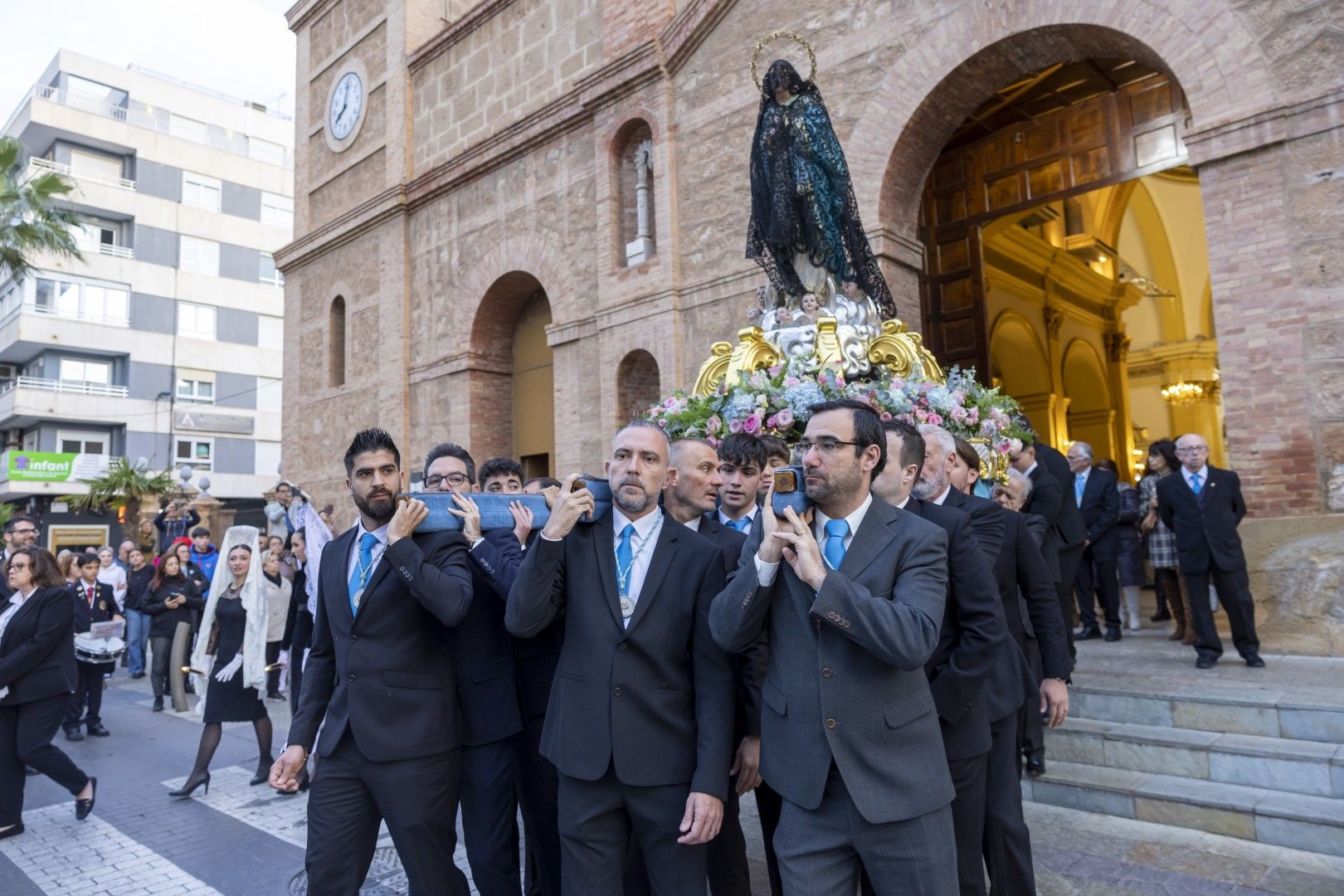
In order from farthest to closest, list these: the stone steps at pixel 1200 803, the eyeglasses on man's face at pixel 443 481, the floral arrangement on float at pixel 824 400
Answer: the floral arrangement on float at pixel 824 400, the eyeglasses on man's face at pixel 443 481, the stone steps at pixel 1200 803

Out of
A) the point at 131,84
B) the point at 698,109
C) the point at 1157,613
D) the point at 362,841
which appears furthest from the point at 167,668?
the point at 131,84

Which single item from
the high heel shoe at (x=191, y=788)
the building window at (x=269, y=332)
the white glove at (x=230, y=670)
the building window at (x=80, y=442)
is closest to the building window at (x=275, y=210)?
the building window at (x=269, y=332)

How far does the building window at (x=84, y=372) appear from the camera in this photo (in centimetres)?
3297

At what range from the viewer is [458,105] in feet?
57.5

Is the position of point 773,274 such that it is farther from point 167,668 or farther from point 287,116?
point 287,116

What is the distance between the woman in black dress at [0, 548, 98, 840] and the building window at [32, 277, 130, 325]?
105 ft

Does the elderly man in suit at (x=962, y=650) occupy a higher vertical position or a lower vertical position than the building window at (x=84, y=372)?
lower

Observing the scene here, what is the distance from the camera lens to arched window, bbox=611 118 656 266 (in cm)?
1380

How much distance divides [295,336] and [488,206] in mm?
7053

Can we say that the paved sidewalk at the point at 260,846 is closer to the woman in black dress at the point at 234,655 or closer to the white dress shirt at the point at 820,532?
the woman in black dress at the point at 234,655

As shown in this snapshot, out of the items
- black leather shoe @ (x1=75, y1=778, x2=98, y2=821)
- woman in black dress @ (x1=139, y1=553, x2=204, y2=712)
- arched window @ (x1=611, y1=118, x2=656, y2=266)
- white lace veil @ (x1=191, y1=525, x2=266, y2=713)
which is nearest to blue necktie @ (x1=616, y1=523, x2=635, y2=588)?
white lace veil @ (x1=191, y1=525, x2=266, y2=713)

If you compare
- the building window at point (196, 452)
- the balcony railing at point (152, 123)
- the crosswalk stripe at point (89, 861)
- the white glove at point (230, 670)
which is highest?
the balcony railing at point (152, 123)

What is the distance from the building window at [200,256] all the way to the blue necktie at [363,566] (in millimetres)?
37587

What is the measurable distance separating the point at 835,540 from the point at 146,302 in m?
38.2
